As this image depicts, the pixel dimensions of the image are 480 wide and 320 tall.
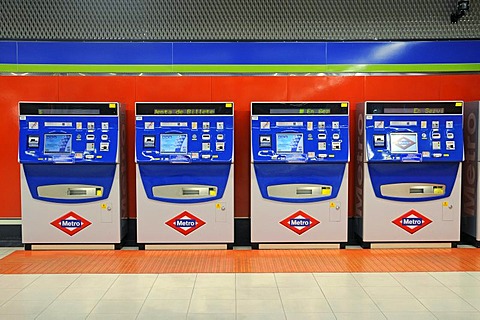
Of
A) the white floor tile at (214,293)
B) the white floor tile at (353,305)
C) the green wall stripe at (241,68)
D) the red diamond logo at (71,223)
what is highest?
the green wall stripe at (241,68)

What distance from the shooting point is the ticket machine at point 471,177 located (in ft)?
22.4

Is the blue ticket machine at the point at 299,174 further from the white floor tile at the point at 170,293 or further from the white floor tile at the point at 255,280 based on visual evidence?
the white floor tile at the point at 170,293

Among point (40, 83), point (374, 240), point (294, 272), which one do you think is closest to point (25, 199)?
point (40, 83)

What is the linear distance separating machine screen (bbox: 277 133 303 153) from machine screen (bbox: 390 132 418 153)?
1.16 metres

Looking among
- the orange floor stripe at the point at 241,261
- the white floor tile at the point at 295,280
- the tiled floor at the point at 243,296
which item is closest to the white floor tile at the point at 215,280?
the tiled floor at the point at 243,296

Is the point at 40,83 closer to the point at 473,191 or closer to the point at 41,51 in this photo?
the point at 41,51

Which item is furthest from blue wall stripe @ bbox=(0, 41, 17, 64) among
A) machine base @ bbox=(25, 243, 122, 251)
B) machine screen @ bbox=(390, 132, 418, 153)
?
machine screen @ bbox=(390, 132, 418, 153)

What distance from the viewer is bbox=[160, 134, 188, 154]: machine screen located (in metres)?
6.66

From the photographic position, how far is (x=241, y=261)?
20.5ft

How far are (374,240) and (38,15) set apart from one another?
212 inches

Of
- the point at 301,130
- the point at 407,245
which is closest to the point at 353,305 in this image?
the point at 407,245

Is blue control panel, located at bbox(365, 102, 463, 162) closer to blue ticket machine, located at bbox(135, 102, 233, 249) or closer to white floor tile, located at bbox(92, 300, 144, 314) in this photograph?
blue ticket machine, located at bbox(135, 102, 233, 249)

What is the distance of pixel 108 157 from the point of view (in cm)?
664

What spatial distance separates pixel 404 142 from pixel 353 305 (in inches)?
109
